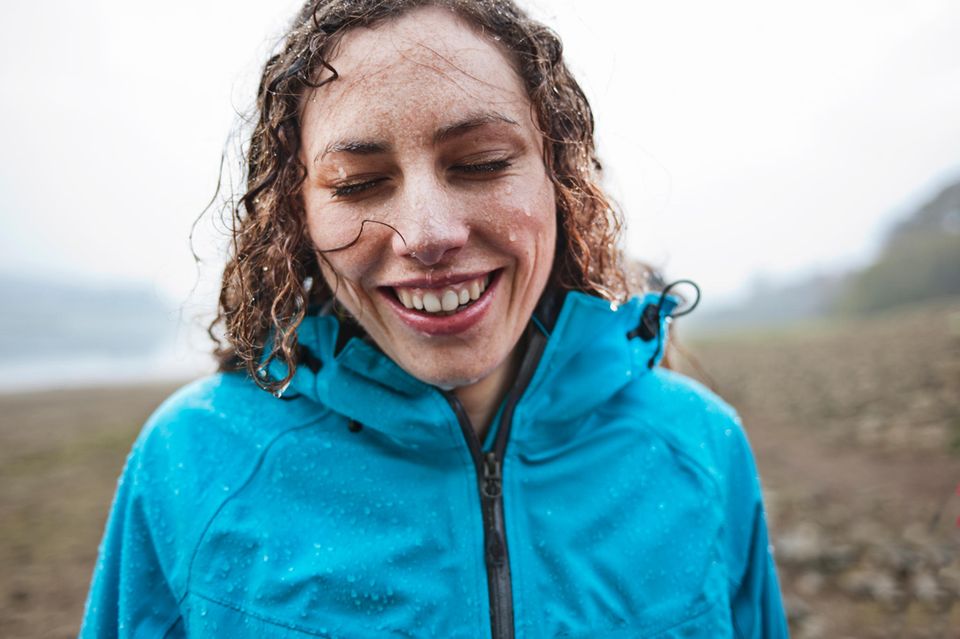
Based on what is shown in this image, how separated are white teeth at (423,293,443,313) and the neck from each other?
0.34 m

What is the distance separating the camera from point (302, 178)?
183cm

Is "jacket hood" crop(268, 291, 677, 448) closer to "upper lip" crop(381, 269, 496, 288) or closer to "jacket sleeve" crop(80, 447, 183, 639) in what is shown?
"upper lip" crop(381, 269, 496, 288)

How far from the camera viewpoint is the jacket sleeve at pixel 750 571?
2113mm

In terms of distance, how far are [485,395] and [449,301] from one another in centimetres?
43

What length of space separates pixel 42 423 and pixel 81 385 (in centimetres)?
856

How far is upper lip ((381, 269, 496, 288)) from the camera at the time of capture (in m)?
1.71

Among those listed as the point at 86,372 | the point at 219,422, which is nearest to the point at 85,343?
the point at 86,372

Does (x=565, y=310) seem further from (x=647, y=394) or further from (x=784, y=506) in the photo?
(x=784, y=506)

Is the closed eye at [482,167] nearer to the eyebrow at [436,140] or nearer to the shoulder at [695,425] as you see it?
the eyebrow at [436,140]

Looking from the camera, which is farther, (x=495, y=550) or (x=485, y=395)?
(x=485, y=395)

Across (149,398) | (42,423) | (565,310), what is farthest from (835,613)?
(149,398)

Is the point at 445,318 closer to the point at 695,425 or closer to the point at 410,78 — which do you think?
the point at 410,78

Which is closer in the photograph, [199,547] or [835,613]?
[199,547]

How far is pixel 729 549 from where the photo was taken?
210cm
